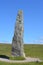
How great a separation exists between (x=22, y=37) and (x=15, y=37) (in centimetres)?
83

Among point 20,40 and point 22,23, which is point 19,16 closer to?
point 22,23

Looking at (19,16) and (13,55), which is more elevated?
A: (19,16)

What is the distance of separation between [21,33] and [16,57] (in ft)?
9.75

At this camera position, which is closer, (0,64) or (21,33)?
(0,64)

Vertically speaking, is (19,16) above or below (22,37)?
above

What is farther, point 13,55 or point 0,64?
point 13,55

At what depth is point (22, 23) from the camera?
29984 millimetres

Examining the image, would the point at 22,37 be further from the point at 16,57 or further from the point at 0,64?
the point at 0,64

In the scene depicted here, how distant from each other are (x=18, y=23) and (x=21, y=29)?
2.61ft

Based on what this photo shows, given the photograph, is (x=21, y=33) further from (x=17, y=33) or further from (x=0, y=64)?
(x=0, y=64)

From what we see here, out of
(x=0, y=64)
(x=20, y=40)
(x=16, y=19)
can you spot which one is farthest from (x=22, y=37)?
(x=0, y=64)

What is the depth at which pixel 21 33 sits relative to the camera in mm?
29750

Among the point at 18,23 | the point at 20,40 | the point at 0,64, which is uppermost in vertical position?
the point at 18,23

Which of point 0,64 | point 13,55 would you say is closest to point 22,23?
point 13,55
